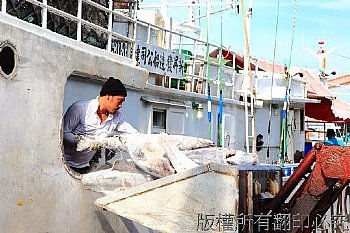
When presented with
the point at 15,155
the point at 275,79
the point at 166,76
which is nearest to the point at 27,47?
the point at 15,155

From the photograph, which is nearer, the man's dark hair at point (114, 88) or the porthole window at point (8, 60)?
the porthole window at point (8, 60)

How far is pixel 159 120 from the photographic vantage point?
1016cm

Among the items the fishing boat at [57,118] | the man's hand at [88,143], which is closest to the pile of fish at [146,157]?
the man's hand at [88,143]

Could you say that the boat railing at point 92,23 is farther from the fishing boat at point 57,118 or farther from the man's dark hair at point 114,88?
the man's dark hair at point 114,88

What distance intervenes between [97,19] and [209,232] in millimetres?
3795

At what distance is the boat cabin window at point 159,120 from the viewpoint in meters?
9.92

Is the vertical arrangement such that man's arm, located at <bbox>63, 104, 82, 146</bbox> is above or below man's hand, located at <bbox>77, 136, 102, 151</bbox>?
above

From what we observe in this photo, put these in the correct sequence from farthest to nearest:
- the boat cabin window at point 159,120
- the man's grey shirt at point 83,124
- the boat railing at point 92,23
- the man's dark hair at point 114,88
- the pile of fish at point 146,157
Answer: the boat cabin window at point 159,120, the boat railing at point 92,23, the man's grey shirt at point 83,124, the man's dark hair at point 114,88, the pile of fish at point 146,157

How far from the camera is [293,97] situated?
51.3 feet

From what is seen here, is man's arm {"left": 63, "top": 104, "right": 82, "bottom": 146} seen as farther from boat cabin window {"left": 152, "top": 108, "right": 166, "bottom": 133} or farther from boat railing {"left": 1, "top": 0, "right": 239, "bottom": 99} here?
boat cabin window {"left": 152, "top": 108, "right": 166, "bottom": 133}

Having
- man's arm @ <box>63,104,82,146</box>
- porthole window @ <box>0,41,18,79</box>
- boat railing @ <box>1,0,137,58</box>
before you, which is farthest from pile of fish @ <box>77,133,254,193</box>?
boat railing @ <box>1,0,137,58</box>

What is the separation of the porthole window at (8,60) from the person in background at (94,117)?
0.94 meters

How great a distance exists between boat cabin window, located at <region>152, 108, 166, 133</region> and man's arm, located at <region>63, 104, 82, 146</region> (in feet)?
13.4

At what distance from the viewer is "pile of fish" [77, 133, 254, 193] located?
5430 mm
